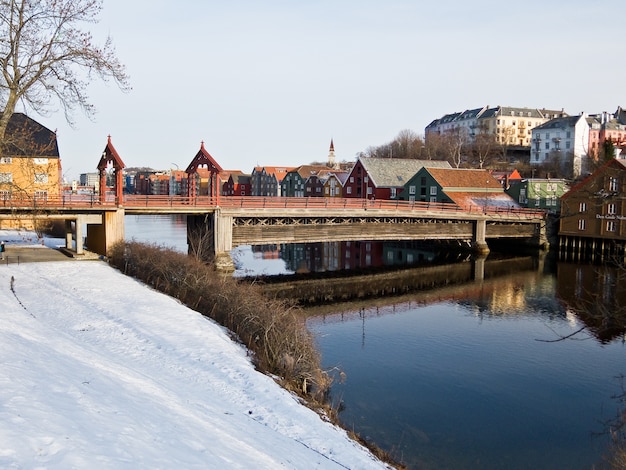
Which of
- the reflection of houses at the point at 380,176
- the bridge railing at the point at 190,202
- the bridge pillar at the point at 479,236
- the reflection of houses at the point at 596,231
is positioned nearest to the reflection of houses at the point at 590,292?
the reflection of houses at the point at 596,231

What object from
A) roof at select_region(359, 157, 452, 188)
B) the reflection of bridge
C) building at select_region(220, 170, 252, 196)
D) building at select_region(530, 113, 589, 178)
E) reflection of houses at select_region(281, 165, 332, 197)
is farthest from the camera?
building at select_region(220, 170, 252, 196)

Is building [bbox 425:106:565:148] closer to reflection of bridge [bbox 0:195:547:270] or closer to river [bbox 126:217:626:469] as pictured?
reflection of bridge [bbox 0:195:547:270]

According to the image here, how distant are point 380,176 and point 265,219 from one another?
111 feet

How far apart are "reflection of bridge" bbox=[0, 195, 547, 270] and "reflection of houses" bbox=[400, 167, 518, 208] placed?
6250mm

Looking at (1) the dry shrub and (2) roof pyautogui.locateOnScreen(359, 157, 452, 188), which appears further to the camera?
(2) roof pyautogui.locateOnScreen(359, 157, 452, 188)

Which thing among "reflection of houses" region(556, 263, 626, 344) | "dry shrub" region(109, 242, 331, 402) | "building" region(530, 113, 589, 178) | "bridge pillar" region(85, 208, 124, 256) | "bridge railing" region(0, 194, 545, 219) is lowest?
"reflection of houses" region(556, 263, 626, 344)

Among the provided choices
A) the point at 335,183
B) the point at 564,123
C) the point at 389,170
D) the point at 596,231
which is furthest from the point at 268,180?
the point at 596,231

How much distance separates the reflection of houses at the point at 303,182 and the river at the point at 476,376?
57218mm

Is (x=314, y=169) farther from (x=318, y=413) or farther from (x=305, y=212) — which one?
(x=318, y=413)

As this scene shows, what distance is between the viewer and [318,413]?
46.1 ft

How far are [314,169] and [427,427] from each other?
3267 inches

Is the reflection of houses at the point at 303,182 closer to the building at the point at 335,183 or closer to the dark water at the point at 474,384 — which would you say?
the building at the point at 335,183

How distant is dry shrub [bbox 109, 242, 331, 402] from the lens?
1645 centimetres

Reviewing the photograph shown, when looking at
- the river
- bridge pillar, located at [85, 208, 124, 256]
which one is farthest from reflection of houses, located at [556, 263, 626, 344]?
bridge pillar, located at [85, 208, 124, 256]
